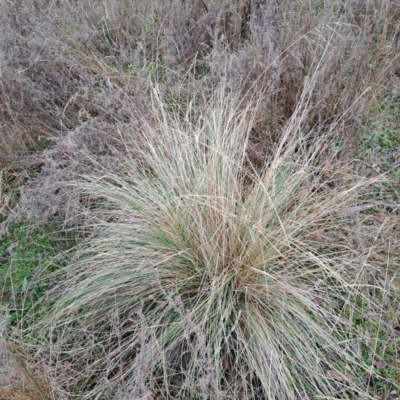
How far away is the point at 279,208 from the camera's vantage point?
243 centimetres

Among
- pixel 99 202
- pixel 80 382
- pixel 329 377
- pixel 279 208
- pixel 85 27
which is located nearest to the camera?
pixel 329 377

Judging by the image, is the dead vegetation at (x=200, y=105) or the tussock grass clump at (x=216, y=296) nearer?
the tussock grass clump at (x=216, y=296)

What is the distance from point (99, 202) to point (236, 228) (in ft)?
3.27

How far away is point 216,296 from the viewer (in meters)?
2.15

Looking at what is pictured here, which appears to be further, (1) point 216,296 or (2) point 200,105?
(2) point 200,105

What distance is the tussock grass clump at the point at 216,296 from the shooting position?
199cm

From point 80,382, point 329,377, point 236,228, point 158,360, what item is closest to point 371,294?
point 329,377

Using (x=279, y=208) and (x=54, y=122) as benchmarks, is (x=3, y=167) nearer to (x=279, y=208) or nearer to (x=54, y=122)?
(x=54, y=122)

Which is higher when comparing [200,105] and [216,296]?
[200,105]

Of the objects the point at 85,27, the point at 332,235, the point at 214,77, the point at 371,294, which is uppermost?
the point at 85,27

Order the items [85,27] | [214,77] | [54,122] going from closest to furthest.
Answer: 1. [214,77]
2. [54,122]
3. [85,27]

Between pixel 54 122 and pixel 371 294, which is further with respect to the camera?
pixel 54 122

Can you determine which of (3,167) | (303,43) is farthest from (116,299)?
(303,43)

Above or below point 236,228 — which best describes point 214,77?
above
